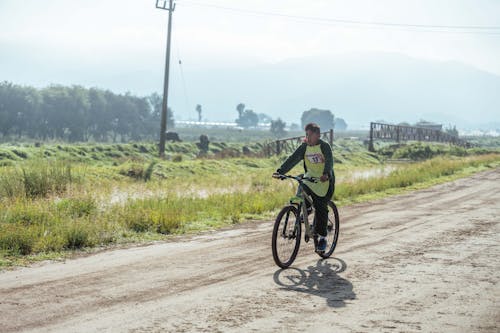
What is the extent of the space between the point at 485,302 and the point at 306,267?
A: 2.62 meters

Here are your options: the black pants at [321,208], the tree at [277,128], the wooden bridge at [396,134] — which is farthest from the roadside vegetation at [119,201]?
the tree at [277,128]

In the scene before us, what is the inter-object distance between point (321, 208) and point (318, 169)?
1.96ft

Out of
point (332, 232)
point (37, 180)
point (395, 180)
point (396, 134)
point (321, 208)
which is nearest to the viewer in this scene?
point (321, 208)

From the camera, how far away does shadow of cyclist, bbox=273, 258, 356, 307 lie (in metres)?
6.94

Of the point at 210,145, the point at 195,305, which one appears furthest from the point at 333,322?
the point at 210,145

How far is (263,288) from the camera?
7.22 metres

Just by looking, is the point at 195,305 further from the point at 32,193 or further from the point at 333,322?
the point at 32,193

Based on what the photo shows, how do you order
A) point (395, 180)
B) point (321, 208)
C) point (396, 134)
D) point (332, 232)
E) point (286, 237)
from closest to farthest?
point (286, 237), point (321, 208), point (332, 232), point (395, 180), point (396, 134)

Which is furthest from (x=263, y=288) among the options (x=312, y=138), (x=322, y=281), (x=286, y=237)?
(x=312, y=138)

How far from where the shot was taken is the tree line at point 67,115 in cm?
10869

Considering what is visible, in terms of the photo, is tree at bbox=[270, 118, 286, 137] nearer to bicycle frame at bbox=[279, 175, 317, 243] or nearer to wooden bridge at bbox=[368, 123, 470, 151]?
wooden bridge at bbox=[368, 123, 470, 151]

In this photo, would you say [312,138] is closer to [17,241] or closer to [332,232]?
[332,232]

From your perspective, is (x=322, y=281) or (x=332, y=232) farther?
(x=332, y=232)

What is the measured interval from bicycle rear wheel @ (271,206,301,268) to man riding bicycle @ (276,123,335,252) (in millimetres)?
458
